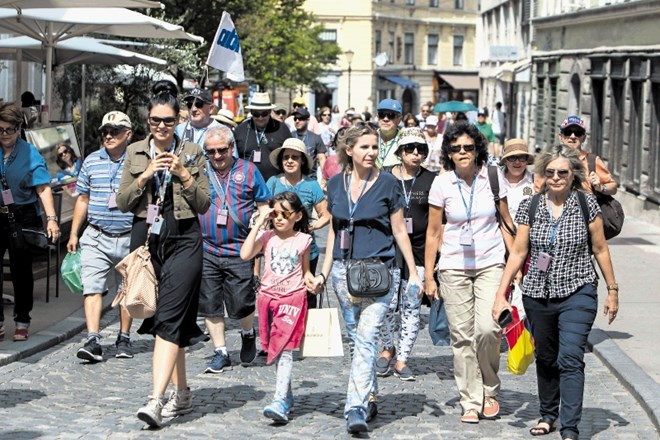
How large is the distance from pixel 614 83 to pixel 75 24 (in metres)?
12.9

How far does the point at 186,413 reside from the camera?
827 centimetres

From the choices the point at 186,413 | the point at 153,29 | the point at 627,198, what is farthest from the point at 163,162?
the point at 627,198

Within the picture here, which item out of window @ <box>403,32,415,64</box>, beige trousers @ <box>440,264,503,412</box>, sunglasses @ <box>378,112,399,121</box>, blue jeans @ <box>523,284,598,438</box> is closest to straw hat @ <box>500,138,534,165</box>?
beige trousers @ <box>440,264,503,412</box>

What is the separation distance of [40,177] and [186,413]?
3.06 m

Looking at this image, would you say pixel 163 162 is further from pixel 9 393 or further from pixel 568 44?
pixel 568 44

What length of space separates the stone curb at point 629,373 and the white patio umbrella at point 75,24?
6825mm

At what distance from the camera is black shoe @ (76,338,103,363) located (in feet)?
32.1

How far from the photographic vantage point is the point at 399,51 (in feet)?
269

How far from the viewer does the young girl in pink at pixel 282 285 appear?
8031mm

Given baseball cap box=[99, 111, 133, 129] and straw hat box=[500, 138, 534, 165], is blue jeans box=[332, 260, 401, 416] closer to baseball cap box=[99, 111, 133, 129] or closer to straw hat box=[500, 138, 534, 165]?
straw hat box=[500, 138, 534, 165]

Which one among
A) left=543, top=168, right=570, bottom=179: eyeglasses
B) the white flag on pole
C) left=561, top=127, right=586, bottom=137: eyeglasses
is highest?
the white flag on pole

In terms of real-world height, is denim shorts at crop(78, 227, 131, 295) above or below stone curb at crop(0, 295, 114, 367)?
above

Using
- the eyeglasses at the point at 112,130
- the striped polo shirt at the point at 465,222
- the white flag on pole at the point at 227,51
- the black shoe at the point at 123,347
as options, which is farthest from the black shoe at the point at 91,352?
the white flag on pole at the point at 227,51

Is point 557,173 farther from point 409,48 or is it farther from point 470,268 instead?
point 409,48
